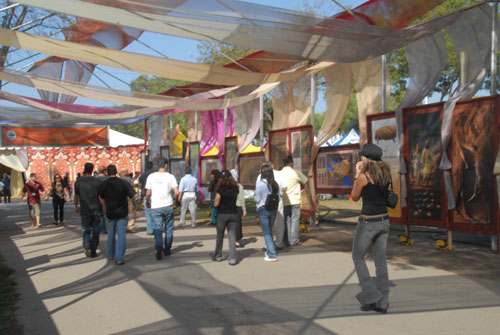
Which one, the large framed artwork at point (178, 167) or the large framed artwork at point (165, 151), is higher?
the large framed artwork at point (165, 151)

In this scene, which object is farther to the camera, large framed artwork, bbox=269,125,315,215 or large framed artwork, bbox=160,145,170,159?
large framed artwork, bbox=160,145,170,159

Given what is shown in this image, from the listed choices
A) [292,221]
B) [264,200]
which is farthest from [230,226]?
[292,221]

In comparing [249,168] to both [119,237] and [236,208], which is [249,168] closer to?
[236,208]

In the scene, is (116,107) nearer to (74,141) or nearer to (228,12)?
(228,12)

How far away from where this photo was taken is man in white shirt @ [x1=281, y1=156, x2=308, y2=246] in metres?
9.59

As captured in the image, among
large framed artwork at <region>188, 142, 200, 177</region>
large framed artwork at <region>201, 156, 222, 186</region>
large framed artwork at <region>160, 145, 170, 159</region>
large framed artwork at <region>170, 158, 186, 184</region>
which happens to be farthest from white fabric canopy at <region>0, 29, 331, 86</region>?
large framed artwork at <region>160, 145, 170, 159</region>

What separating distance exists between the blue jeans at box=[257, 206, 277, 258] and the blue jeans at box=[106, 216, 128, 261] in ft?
8.36

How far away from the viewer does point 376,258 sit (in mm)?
5113

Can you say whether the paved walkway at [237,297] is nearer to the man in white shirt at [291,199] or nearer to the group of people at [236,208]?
the group of people at [236,208]

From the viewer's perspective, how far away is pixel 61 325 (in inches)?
194

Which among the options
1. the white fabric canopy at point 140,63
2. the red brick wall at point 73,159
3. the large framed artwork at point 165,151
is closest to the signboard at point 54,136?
the large framed artwork at point 165,151

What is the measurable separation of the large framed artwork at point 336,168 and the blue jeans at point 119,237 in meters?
5.77

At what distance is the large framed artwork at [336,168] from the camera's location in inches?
448

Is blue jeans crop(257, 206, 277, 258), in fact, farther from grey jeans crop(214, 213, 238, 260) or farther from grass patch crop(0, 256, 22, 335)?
grass patch crop(0, 256, 22, 335)
